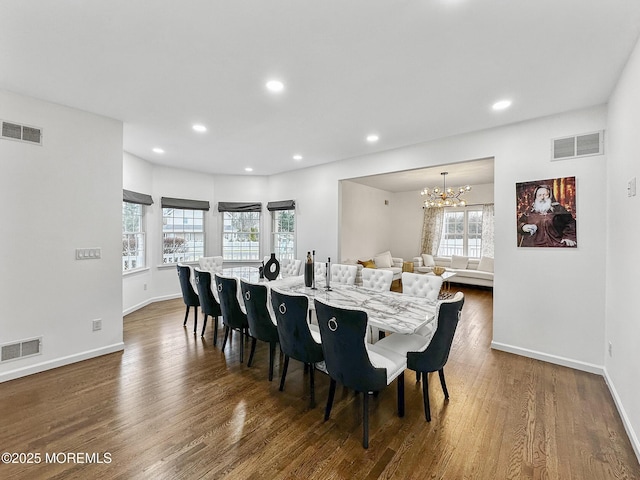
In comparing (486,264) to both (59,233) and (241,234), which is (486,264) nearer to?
(241,234)

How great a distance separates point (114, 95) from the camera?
2910 mm

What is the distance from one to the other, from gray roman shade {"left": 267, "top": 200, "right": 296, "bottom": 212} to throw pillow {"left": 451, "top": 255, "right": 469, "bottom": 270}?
502 cm

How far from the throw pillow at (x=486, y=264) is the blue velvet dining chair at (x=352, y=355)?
648 cm

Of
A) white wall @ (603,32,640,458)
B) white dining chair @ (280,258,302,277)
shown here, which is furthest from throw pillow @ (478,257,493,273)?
white dining chair @ (280,258,302,277)

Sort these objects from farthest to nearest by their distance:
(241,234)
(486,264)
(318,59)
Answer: (486,264) < (241,234) < (318,59)

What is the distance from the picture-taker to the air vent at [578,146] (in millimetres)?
3006

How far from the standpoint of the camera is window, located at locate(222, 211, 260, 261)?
22.8 feet

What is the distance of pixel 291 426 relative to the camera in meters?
2.15

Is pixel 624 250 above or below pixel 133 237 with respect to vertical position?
below

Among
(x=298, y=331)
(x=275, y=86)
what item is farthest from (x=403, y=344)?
(x=275, y=86)

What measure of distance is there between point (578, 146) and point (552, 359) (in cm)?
245

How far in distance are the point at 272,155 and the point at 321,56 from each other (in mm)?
3060

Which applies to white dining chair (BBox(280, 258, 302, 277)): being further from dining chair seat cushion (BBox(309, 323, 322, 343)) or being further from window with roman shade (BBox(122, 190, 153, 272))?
window with roman shade (BBox(122, 190, 153, 272))

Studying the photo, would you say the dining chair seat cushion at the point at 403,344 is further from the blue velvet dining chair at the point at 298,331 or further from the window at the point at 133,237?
the window at the point at 133,237
